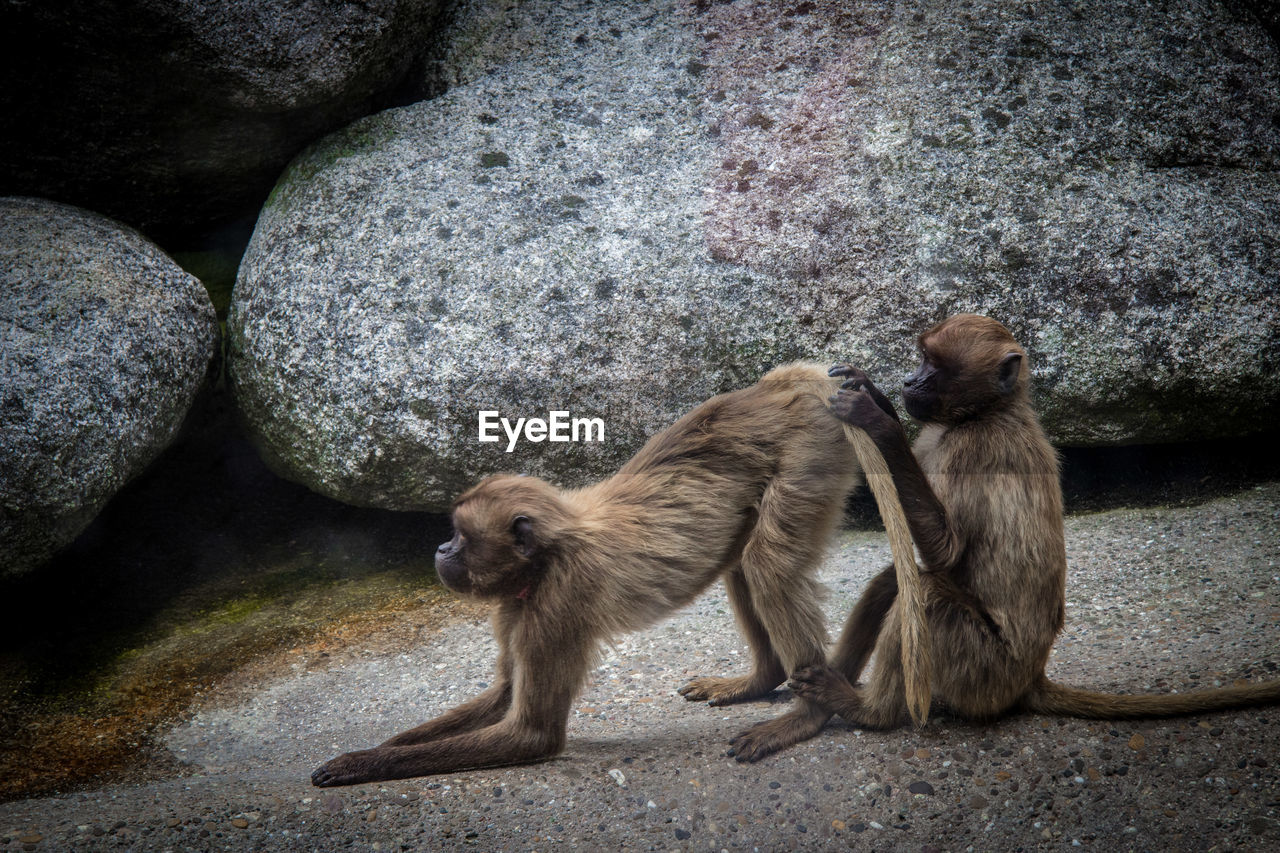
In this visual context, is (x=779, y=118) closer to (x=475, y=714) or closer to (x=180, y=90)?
(x=180, y=90)

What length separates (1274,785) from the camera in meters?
2.61

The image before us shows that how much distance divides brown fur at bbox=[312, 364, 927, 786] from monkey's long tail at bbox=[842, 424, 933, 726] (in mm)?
46

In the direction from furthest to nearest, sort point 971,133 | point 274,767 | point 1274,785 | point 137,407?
1. point 971,133
2. point 137,407
3. point 274,767
4. point 1274,785

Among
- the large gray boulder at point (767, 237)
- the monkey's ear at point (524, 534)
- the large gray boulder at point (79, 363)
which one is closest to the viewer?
the monkey's ear at point (524, 534)

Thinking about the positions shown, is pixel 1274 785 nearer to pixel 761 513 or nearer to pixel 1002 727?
pixel 1002 727

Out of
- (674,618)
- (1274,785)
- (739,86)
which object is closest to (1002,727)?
(1274,785)

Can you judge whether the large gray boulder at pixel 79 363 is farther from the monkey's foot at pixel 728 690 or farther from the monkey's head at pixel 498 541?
the monkey's foot at pixel 728 690

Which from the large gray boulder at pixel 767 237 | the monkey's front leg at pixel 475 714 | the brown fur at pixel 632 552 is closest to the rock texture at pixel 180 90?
the large gray boulder at pixel 767 237

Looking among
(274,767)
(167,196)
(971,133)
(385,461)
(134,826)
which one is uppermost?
→ (971,133)

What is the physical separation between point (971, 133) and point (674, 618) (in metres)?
2.84

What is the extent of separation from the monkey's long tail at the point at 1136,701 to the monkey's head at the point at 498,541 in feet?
5.55

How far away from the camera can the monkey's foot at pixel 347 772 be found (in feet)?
10.1

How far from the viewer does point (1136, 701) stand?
302cm

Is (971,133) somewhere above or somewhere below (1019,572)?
above
